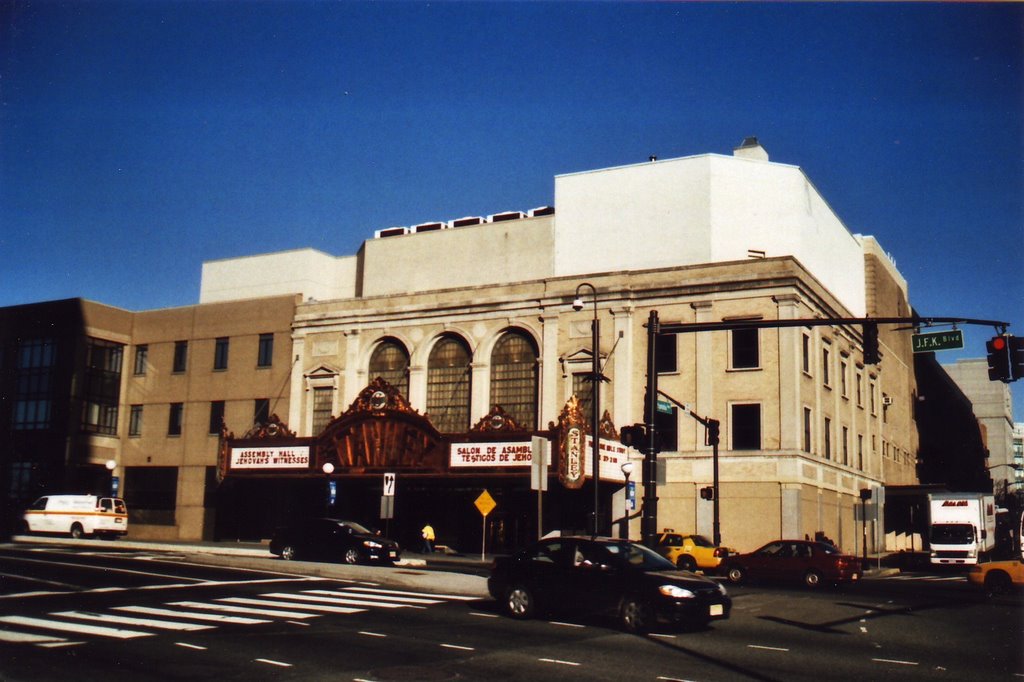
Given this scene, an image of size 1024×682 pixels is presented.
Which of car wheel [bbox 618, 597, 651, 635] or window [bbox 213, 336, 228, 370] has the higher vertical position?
window [bbox 213, 336, 228, 370]

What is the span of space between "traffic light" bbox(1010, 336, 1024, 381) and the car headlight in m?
7.78

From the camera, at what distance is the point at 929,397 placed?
84938 mm

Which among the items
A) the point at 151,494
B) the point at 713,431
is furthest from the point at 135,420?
the point at 713,431

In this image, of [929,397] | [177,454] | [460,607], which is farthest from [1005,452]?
[460,607]

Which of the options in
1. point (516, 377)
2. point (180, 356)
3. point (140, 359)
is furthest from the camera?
point (140, 359)

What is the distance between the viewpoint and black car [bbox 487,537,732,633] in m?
17.0

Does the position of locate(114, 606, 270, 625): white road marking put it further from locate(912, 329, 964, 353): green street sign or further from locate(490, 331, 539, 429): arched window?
locate(490, 331, 539, 429): arched window

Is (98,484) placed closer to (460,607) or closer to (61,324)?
(61,324)

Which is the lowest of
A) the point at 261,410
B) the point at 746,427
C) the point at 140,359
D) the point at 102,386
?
the point at 746,427

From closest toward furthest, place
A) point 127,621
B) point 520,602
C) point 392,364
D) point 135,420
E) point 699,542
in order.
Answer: point 127,621 → point 520,602 → point 699,542 → point 392,364 → point 135,420

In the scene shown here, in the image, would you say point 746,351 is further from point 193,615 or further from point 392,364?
point 193,615

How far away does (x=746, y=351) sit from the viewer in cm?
4369

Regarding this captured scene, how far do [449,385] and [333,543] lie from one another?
17.1m

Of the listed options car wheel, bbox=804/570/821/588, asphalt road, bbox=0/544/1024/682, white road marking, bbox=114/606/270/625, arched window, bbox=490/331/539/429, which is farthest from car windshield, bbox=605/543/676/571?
arched window, bbox=490/331/539/429
